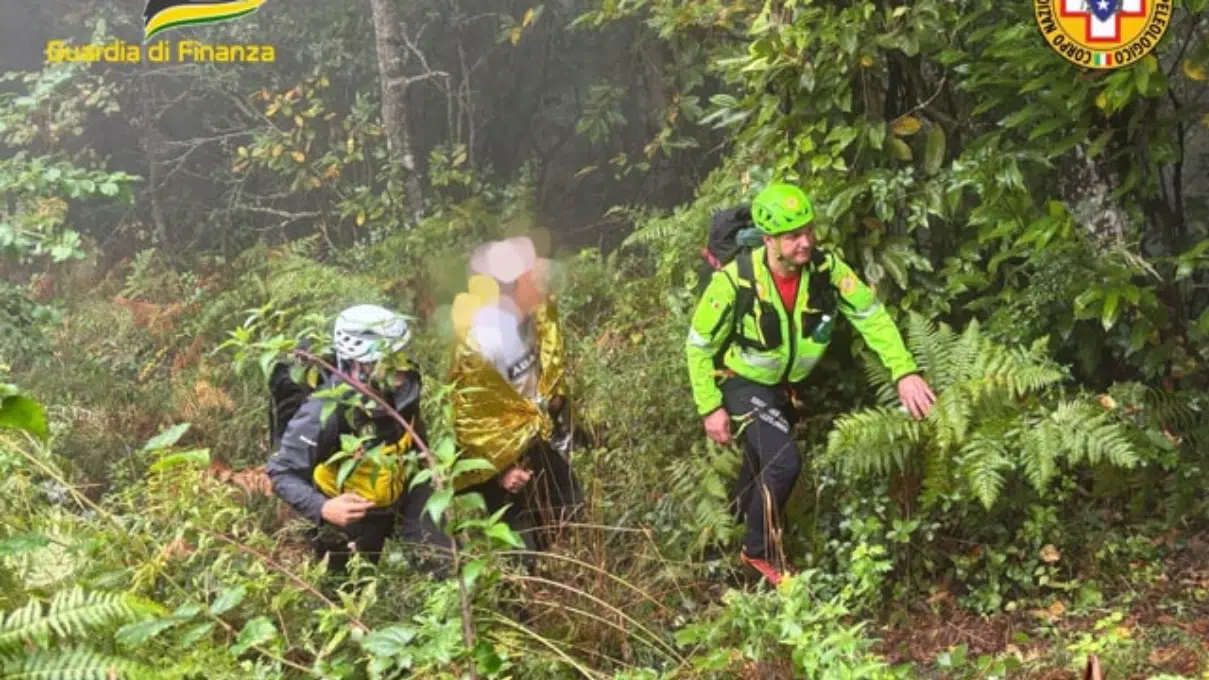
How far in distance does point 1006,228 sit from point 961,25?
0.95m

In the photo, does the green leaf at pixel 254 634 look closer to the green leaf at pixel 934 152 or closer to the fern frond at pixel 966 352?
the fern frond at pixel 966 352

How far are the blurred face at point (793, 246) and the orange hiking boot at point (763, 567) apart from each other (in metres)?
1.31

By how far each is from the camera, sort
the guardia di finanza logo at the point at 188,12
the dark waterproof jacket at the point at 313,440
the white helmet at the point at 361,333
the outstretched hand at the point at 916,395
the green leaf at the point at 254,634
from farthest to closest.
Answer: the guardia di finanza logo at the point at 188,12 → the outstretched hand at the point at 916,395 → the dark waterproof jacket at the point at 313,440 → the white helmet at the point at 361,333 → the green leaf at the point at 254,634

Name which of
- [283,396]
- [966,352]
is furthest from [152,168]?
[966,352]

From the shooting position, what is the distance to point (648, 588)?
166 inches

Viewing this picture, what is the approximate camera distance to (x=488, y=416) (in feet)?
14.4

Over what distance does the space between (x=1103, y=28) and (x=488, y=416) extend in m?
3.08

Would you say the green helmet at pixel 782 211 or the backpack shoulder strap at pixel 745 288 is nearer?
the green helmet at pixel 782 211

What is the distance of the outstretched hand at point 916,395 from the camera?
14.2 ft

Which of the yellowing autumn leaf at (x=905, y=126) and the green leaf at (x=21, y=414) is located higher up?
the yellowing autumn leaf at (x=905, y=126)

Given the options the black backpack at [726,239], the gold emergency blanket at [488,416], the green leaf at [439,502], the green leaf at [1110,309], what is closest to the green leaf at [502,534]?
the green leaf at [439,502]

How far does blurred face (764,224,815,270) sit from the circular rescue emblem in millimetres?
1315

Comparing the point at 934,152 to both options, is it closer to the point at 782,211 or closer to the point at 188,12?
the point at 782,211

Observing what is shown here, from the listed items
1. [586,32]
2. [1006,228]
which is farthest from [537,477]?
[586,32]
